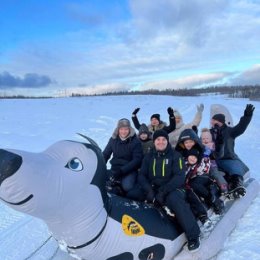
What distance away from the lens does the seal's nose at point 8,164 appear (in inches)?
122

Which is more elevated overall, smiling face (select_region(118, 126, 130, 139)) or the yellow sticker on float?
smiling face (select_region(118, 126, 130, 139))

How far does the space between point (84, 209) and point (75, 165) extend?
427 mm

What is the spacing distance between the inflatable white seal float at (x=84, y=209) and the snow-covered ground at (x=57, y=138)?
0.69 metres

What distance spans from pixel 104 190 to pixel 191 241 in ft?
4.09

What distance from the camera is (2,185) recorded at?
3146 mm

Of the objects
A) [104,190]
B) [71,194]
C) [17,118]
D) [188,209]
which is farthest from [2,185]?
[17,118]

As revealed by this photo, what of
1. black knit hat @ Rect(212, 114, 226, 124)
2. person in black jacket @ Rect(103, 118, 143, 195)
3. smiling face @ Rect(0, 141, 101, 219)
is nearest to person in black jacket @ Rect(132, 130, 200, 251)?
person in black jacket @ Rect(103, 118, 143, 195)

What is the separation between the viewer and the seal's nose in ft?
10.2

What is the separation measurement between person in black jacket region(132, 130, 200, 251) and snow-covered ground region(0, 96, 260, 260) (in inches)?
21.0

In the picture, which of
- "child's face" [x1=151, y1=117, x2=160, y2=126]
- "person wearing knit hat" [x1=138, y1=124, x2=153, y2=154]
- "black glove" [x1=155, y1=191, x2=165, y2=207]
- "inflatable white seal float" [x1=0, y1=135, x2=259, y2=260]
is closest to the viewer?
"inflatable white seal float" [x1=0, y1=135, x2=259, y2=260]

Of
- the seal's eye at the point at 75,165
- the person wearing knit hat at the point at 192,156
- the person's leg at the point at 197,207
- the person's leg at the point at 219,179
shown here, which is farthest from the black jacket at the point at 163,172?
the seal's eye at the point at 75,165

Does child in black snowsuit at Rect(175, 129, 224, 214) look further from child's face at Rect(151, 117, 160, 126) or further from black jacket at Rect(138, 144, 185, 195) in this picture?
child's face at Rect(151, 117, 160, 126)

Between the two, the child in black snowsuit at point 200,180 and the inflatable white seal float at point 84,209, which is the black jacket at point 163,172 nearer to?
the inflatable white seal float at point 84,209

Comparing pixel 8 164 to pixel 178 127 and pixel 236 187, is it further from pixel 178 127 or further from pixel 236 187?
pixel 178 127
